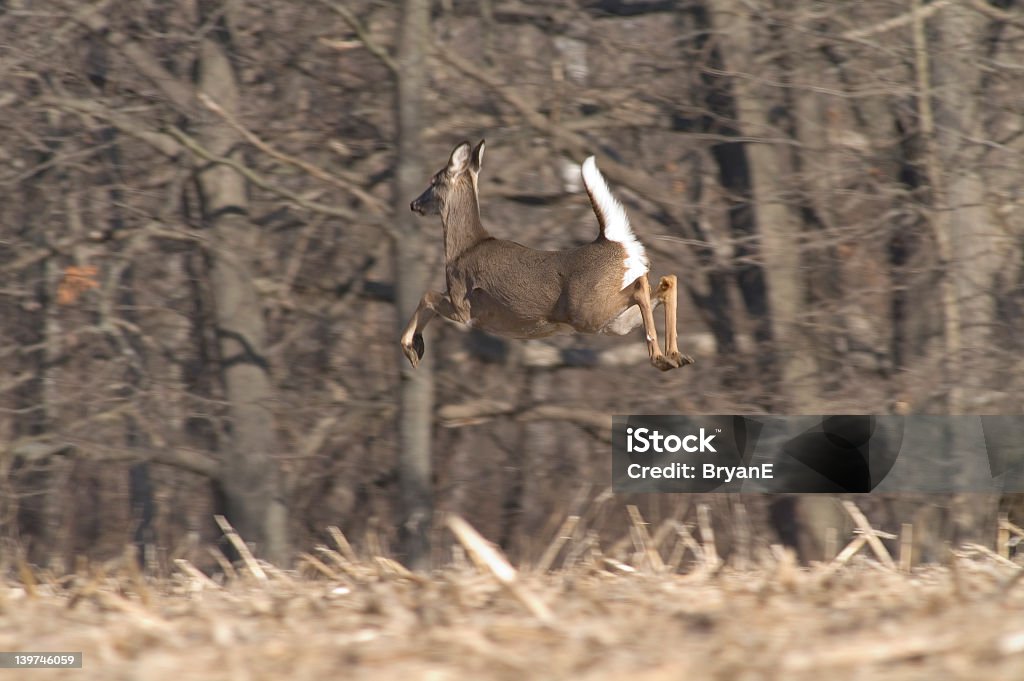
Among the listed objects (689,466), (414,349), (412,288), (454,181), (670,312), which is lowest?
(689,466)

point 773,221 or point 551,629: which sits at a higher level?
point 773,221

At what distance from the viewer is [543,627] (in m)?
3.22

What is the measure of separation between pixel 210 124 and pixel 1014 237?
21.6 feet

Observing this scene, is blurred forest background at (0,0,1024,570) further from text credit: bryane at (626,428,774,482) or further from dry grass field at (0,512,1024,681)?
dry grass field at (0,512,1024,681)

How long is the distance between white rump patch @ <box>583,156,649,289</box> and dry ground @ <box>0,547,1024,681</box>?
1.09 meters

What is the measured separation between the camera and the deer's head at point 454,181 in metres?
5.16

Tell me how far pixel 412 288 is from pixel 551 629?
290 inches

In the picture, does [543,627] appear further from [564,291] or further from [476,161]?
[476,161]

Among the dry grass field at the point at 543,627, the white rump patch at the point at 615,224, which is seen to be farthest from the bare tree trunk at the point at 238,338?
the dry grass field at the point at 543,627

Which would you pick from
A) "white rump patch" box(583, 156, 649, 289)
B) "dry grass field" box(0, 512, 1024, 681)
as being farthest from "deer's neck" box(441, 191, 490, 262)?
"dry grass field" box(0, 512, 1024, 681)

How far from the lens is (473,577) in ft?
13.3

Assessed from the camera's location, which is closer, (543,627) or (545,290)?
(543,627)

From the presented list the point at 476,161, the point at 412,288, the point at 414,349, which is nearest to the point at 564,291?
the point at 414,349

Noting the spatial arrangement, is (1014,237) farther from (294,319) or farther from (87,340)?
(87,340)
